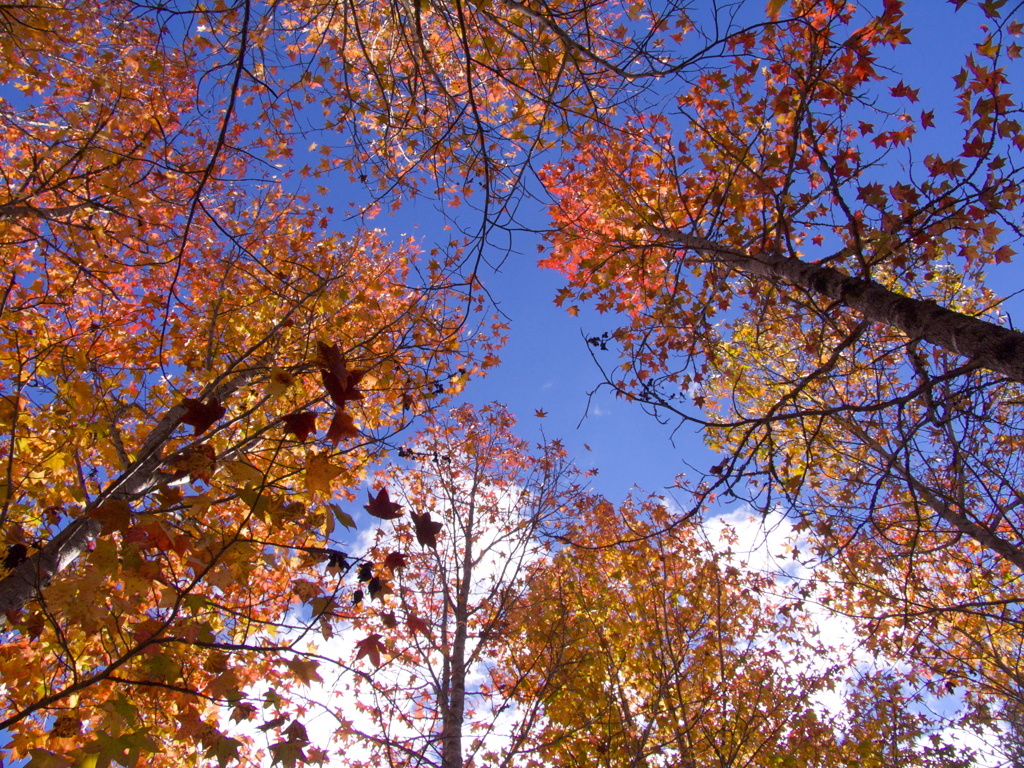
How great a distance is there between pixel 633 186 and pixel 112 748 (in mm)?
6083

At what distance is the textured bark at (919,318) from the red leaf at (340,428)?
266 cm

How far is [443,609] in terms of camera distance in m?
5.75

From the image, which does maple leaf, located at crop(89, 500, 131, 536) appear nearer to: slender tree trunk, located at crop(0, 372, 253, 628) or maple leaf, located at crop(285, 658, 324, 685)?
slender tree trunk, located at crop(0, 372, 253, 628)

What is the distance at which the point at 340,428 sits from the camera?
1.70 m

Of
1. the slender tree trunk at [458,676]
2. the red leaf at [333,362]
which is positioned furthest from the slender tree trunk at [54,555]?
the slender tree trunk at [458,676]

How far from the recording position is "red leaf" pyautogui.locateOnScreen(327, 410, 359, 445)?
1666 mm

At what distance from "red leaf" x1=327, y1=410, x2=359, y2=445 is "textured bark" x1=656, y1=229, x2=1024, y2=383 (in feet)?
8.74

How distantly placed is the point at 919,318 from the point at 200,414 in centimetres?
328

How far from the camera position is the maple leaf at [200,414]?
66.6 inches

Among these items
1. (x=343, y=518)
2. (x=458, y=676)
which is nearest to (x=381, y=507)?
(x=343, y=518)

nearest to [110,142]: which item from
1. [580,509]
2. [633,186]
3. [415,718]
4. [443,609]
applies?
[633,186]

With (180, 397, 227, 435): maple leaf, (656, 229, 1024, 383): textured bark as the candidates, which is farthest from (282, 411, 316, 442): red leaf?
(656, 229, 1024, 383): textured bark

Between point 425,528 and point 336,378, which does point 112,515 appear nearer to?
point 336,378

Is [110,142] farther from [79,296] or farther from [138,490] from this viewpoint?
[138,490]
